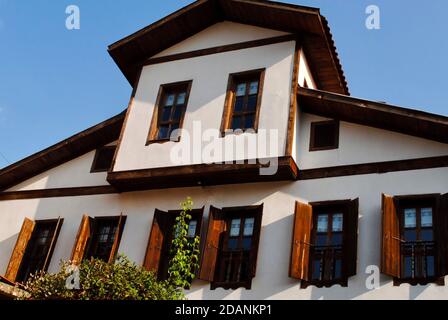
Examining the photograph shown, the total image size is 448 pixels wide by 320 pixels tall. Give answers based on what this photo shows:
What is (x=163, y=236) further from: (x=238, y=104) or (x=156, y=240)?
(x=238, y=104)

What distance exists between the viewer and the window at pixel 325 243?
37.6 ft

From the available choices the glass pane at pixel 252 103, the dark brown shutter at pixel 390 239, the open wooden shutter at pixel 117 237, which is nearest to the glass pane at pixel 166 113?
the glass pane at pixel 252 103

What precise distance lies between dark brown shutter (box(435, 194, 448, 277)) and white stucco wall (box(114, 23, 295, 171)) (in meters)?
3.42

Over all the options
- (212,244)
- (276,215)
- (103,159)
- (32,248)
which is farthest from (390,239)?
(32,248)

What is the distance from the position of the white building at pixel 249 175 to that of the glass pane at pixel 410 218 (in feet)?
0.07

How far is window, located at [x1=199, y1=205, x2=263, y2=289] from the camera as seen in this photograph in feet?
40.3

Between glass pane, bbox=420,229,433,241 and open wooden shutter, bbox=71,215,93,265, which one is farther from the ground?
glass pane, bbox=420,229,433,241

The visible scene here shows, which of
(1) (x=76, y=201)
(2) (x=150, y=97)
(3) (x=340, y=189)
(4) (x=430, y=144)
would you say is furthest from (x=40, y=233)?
(4) (x=430, y=144)

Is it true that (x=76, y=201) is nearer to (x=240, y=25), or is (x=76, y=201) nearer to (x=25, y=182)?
(x=25, y=182)

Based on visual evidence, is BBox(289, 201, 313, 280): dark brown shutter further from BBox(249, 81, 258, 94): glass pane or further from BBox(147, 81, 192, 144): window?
BBox(147, 81, 192, 144): window

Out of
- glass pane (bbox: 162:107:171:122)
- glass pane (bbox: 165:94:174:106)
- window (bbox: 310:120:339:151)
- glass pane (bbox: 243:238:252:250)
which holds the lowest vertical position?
glass pane (bbox: 243:238:252:250)

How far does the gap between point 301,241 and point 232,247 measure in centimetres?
168

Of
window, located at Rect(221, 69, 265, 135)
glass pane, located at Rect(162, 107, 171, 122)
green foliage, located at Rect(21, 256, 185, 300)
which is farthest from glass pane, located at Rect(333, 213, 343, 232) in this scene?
glass pane, located at Rect(162, 107, 171, 122)

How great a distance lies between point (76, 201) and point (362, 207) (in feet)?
24.2
